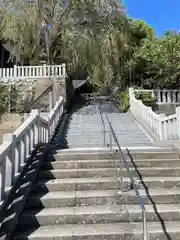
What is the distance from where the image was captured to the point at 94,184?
467 centimetres

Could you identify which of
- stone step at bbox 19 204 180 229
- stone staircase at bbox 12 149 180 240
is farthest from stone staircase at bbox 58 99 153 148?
stone step at bbox 19 204 180 229

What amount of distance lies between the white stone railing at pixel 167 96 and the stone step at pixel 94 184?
9579 millimetres

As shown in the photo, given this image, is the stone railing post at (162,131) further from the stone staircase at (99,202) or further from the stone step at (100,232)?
the stone step at (100,232)

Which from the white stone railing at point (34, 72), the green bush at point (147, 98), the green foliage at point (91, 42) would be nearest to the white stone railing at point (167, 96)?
the green bush at point (147, 98)

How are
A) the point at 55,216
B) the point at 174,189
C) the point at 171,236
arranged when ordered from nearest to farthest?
the point at 171,236, the point at 55,216, the point at 174,189

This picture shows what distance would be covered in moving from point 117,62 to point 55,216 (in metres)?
13.9

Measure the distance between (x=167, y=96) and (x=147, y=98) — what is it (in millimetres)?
1330

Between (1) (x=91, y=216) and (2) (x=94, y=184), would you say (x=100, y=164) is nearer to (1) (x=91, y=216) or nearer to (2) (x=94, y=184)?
(2) (x=94, y=184)

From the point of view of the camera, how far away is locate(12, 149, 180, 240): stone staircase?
140 inches

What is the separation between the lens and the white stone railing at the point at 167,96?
45.6 feet

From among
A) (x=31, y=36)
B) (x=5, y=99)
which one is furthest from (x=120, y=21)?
(x=5, y=99)

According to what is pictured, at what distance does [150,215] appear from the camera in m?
3.90

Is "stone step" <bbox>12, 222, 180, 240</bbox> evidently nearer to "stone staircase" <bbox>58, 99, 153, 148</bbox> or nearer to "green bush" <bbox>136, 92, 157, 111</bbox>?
"stone staircase" <bbox>58, 99, 153, 148</bbox>

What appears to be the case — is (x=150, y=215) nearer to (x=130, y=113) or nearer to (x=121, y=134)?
(x=121, y=134)
